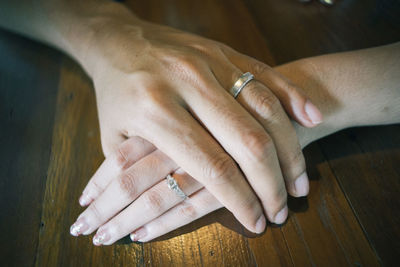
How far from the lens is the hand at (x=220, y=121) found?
2.00 ft

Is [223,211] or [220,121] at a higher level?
[220,121]

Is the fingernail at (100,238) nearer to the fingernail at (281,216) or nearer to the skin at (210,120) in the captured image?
the skin at (210,120)

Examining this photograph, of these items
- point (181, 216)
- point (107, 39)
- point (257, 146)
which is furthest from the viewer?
point (107, 39)

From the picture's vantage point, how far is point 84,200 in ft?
2.44

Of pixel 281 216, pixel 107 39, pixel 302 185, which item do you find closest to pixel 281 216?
pixel 281 216

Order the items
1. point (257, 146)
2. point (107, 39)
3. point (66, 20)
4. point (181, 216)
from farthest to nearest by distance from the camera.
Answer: point (66, 20) < point (107, 39) < point (181, 216) < point (257, 146)

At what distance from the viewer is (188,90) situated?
66 centimetres

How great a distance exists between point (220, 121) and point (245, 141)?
0.08 meters

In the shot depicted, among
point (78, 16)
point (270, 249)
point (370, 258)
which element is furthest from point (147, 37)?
point (370, 258)

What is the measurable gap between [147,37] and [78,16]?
0.42m

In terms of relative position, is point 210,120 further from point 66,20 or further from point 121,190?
point 66,20

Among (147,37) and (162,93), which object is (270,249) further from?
(147,37)

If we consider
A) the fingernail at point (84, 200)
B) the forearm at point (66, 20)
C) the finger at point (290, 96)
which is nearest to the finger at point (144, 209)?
the fingernail at point (84, 200)

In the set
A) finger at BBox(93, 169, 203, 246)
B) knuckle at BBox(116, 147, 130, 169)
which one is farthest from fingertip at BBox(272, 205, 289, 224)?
knuckle at BBox(116, 147, 130, 169)
